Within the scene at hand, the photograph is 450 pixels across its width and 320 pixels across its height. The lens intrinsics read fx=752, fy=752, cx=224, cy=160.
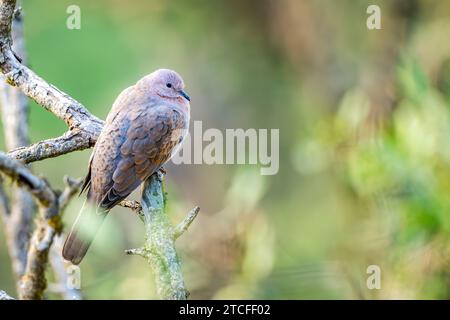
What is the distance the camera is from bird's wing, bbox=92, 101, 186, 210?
15.0 ft

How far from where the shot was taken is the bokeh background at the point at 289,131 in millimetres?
5738

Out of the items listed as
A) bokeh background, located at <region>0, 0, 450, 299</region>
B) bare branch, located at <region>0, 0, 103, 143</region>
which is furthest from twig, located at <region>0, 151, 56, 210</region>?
bokeh background, located at <region>0, 0, 450, 299</region>

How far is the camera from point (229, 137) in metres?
9.41

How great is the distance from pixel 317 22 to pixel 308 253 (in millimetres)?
3348

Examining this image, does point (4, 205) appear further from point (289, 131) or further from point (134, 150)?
point (289, 131)

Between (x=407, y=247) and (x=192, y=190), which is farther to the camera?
(x=192, y=190)

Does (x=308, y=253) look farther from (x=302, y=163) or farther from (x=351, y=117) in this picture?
(x=351, y=117)

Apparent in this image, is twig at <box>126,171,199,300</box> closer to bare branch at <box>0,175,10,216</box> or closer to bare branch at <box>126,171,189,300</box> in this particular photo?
bare branch at <box>126,171,189,300</box>

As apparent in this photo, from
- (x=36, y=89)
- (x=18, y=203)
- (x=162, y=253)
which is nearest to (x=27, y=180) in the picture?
(x=162, y=253)

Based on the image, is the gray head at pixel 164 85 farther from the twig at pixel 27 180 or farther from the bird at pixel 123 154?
the twig at pixel 27 180

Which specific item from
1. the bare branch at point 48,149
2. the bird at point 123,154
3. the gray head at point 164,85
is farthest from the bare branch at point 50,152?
the gray head at point 164,85

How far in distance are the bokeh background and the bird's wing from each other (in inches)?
36.3

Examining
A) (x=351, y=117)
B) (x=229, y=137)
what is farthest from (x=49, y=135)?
(x=351, y=117)

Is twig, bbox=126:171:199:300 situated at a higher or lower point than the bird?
lower
